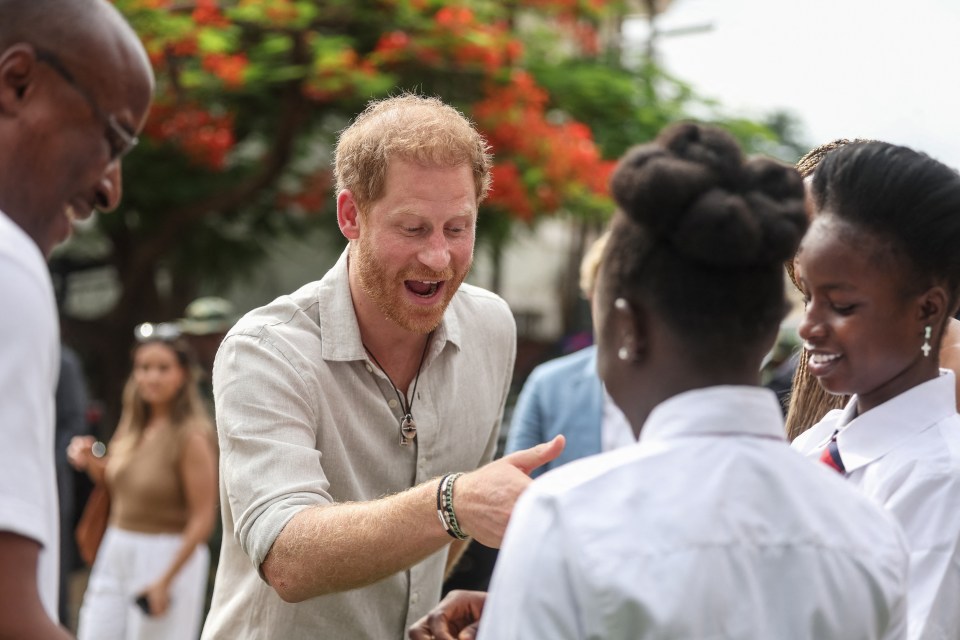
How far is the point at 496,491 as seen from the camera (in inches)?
87.7

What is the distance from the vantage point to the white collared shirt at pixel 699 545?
1529 mm

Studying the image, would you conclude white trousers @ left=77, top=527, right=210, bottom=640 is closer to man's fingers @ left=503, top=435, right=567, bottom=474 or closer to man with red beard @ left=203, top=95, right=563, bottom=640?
man with red beard @ left=203, top=95, right=563, bottom=640

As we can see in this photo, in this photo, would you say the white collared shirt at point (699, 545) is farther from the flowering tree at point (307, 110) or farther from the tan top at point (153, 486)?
the flowering tree at point (307, 110)

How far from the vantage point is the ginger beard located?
9.20 ft

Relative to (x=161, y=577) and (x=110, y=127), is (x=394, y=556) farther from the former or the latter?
(x=161, y=577)

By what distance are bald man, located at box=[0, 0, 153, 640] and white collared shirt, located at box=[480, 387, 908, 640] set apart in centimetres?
61

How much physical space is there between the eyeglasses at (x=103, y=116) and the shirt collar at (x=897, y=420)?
1388mm

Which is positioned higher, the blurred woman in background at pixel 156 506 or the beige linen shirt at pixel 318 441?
the beige linen shirt at pixel 318 441

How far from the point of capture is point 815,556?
1600 mm

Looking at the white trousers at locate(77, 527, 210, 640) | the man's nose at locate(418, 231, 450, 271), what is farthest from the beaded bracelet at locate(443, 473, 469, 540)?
the white trousers at locate(77, 527, 210, 640)

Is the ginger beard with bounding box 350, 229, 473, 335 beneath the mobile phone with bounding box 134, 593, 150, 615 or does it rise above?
above

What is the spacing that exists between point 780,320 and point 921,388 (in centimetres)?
69

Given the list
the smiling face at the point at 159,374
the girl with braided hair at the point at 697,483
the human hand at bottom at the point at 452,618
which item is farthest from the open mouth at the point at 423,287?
the smiling face at the point at 159,374

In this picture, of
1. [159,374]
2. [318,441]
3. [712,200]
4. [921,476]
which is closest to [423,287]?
[318,441]
